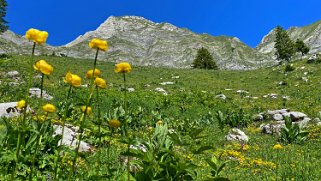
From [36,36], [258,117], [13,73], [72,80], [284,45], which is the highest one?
[284,45]

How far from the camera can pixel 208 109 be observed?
25.2 m

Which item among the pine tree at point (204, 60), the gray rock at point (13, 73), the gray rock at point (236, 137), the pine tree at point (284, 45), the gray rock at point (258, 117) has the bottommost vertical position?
the gray rock at point (236, 137)

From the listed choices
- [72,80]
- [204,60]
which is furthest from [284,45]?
[72,80]

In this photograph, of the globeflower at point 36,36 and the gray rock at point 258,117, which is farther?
the gray rock at point 258,117

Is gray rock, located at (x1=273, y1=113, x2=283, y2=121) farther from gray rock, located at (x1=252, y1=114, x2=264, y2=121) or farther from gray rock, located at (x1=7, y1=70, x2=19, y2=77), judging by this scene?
gray rock, located at (x1=7, y1=70, x2=19, y2=77)

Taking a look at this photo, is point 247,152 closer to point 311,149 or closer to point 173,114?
point 311,149

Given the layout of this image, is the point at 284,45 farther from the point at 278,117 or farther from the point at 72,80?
the point at 72,80

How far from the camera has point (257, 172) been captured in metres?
9.52

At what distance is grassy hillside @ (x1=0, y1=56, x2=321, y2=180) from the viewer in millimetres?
8539

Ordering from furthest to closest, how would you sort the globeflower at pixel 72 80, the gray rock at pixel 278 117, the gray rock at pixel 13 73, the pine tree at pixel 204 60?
the pine tree at pixel 204 60, the gray rock at pixel 13 73, the gray rock at pixel 278 117, the globeflower at pixel 72 80

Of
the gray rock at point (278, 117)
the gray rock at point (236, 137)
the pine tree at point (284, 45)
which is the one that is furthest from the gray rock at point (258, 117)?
the pine tree at point (284, 45)

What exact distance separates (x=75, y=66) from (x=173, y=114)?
84.8 feet

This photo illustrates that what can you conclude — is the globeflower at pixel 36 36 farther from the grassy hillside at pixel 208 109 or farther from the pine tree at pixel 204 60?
the pine tree at pixel 204 60

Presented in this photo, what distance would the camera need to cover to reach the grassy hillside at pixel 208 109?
8.54 m
